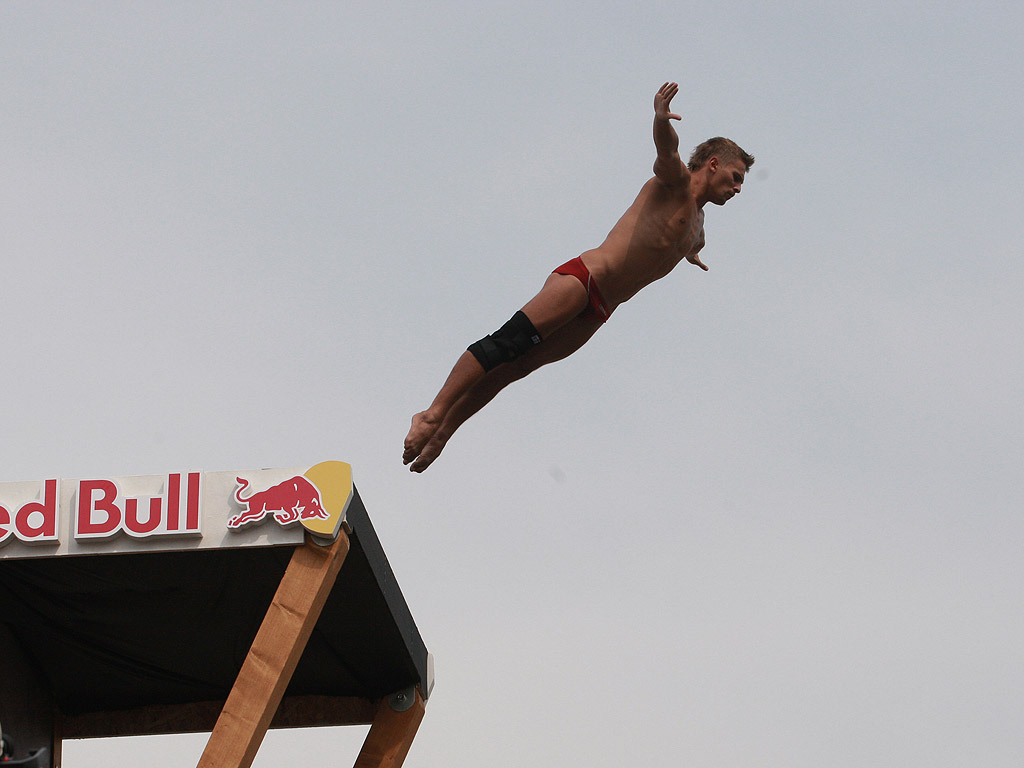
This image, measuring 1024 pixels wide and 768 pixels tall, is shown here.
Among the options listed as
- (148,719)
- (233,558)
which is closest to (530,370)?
(233,558)

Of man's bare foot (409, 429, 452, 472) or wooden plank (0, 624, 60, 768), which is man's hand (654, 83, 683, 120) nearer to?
man's bare foot (409, 429, 452, 472)

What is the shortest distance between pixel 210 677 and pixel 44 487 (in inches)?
149

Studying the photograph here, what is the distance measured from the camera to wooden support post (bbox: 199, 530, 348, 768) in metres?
8.80

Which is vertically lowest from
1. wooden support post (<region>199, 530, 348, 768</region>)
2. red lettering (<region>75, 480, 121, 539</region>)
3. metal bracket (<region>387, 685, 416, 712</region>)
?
wooden support post (<region>199, 530, 348, 768</region>)

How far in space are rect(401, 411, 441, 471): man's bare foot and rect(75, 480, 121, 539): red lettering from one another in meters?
2.08

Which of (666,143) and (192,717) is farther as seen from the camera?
(192,717)

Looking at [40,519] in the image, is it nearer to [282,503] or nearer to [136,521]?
[136,521]

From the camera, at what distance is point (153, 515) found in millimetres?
9406

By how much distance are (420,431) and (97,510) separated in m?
2.30

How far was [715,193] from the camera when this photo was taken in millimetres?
10391

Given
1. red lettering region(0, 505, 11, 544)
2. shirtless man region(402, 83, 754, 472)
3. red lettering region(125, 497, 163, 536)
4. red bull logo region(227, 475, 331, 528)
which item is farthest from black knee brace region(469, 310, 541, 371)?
red lettering region(0, 505, 11, 544)

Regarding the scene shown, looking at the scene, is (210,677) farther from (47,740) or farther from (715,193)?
(715,193)

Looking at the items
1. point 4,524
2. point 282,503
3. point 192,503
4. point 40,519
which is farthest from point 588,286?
point 4,524

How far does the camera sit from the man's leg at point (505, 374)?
10250mm
